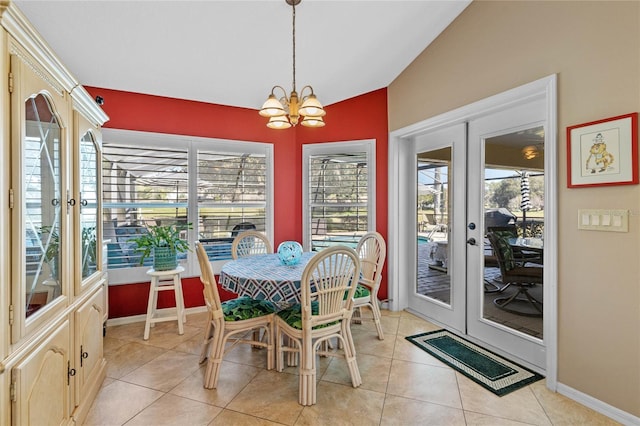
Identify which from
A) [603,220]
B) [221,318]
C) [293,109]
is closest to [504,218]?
[603,220]

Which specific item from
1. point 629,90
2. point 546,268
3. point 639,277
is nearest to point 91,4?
point 629,90

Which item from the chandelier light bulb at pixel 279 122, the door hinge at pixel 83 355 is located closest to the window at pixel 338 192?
the chandelier light bulb at pixel 279 122

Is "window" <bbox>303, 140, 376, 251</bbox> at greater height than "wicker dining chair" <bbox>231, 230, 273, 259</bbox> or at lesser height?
greater

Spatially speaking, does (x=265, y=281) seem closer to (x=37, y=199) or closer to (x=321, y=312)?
(x=321, y=312)

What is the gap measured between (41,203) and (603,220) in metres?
2.93

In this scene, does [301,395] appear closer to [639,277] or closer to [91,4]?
[639,277]

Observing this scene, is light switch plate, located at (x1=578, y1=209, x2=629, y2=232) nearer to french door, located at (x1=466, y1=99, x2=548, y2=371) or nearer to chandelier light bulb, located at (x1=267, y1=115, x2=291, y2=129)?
french door, located at (x1=466, y1=99, x2=548, y2=371)

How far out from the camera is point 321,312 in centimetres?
219

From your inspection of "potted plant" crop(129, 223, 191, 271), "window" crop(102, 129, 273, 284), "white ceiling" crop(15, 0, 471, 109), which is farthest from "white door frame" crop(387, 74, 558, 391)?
"potted plant" crop(129, 223, 191, 271)

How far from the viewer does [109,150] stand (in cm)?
342

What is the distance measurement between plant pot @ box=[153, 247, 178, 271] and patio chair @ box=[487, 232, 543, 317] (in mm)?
2960

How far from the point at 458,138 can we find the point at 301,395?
2.51 m

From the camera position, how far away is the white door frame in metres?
2.22

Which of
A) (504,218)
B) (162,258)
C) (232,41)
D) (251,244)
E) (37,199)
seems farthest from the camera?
(251,244)
